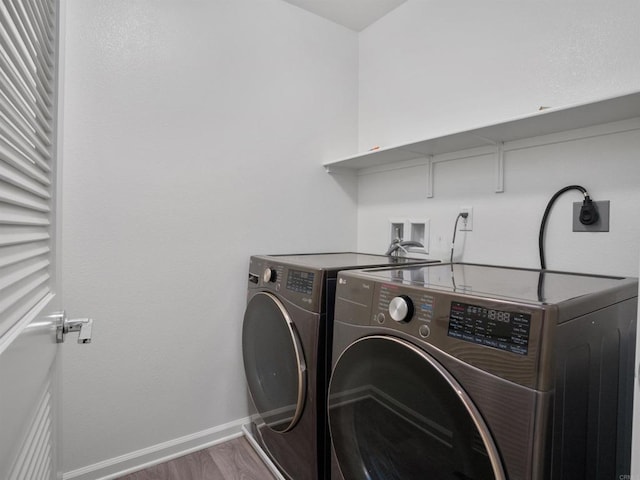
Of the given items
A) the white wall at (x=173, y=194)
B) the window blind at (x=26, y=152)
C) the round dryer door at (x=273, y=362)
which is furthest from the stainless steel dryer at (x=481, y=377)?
the white wall at (x=173, y=194)

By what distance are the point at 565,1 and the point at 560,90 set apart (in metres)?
0.32

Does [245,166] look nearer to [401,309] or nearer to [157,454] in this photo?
[401,309]

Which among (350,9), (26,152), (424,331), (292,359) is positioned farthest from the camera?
(350,9)

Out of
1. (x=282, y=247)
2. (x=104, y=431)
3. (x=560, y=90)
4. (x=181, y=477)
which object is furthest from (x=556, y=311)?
(x=104, y=431)

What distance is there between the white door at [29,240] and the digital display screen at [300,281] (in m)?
0.74

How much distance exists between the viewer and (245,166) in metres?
1.84

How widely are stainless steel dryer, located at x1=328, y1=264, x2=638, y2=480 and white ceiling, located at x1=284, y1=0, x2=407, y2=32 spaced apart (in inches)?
66.0

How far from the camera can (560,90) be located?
1.32 m

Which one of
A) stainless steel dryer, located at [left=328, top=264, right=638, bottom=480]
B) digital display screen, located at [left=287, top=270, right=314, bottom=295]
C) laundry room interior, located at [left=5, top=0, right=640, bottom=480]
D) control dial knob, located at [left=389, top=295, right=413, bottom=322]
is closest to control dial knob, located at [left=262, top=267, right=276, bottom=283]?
digital display screen, located at [left=287, top=270, right=314, bottom=295]

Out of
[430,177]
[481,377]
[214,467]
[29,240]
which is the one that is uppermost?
[430,177]

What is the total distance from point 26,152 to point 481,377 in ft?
3.33

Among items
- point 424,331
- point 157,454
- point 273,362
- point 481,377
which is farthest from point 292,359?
point 157,454

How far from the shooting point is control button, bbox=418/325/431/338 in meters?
0.82

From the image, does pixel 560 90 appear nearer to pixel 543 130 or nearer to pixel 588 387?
pixel 543 130
